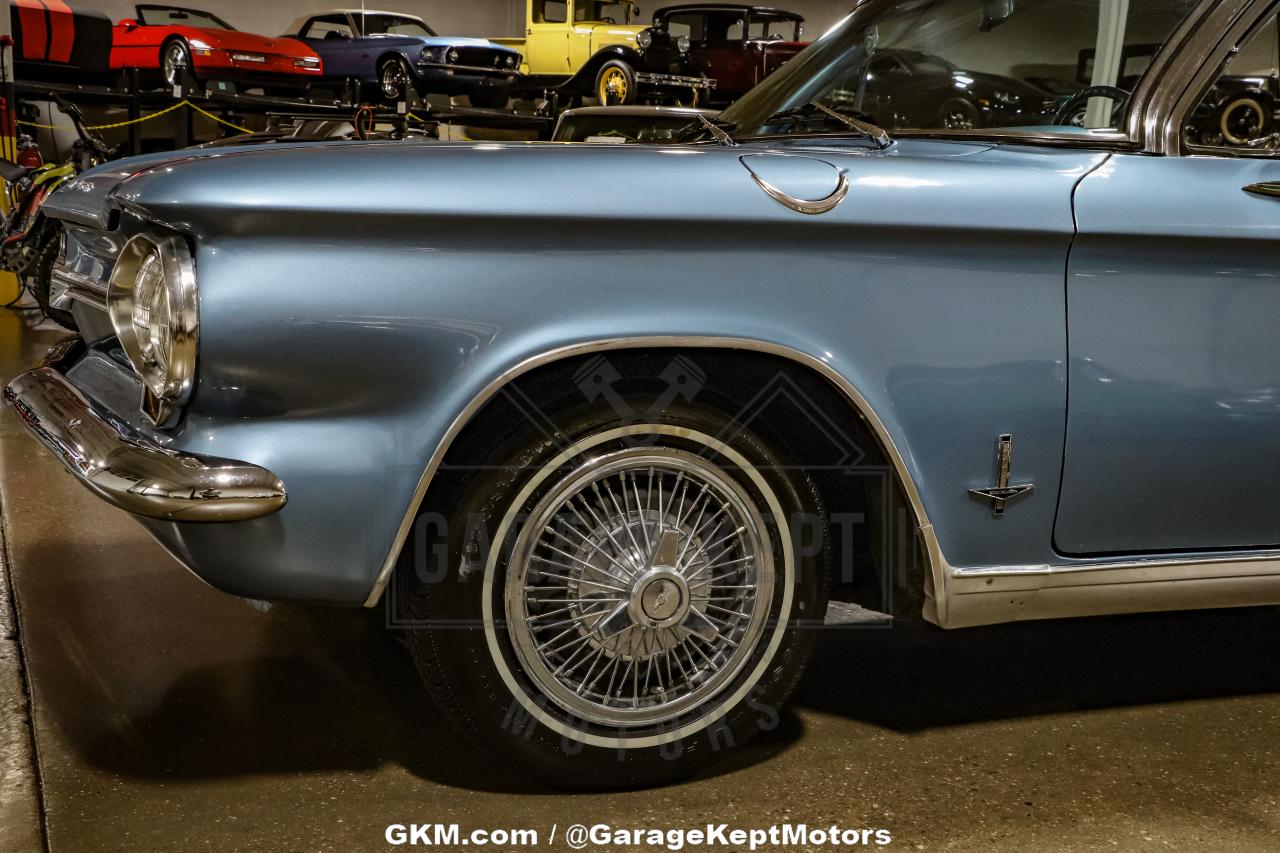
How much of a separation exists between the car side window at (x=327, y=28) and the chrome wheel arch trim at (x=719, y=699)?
1470 cm

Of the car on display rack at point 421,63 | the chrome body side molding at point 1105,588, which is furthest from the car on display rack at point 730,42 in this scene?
the chrome body side molding at point 1105,588

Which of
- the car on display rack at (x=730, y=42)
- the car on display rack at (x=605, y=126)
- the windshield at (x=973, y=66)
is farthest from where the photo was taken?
the car on display rack at (x=730, y=42)

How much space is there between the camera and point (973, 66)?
8.64 feet

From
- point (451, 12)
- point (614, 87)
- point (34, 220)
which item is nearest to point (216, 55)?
point (614, 87)

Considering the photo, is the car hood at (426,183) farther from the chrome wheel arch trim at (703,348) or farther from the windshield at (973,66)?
the windshield at (973,66)

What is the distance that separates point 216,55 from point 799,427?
12692mm

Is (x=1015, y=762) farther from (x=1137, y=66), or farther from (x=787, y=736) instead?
(x=1137, y=66)

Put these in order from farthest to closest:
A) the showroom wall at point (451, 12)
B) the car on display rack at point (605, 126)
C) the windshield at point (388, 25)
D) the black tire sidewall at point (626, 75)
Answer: the showroom wall at point (451, 12) → the windshield at point (388, 25) → the black tire sidewall at point (626, 75) → the car on display rack at point (605, 126)

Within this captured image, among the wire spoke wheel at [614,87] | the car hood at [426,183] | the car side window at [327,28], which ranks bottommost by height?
the car hood at [426,183]

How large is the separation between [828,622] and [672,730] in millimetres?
1062

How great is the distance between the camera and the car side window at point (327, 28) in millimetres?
15312

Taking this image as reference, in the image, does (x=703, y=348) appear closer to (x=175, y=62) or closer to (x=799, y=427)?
(x=799, y=427)

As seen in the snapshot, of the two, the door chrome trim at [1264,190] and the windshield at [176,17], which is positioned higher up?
the windshield at [176,17]

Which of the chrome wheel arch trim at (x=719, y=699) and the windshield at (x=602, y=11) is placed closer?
the chrome wheel arch trim at (x=719, y=699)
